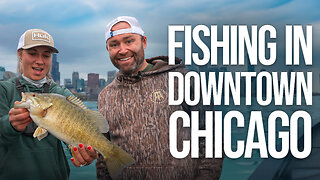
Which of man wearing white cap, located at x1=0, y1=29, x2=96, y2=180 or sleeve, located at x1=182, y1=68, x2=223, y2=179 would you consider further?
sleeve, located at x1=182, y1=68, x2=223, y2=179

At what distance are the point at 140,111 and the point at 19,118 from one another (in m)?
1.18

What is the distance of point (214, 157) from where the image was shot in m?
3.06

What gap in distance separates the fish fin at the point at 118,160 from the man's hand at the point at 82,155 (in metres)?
0.17

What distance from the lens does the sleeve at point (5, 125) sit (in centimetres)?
264

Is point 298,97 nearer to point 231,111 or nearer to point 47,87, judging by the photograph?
point 231,111

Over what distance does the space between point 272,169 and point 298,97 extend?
4.49 feet

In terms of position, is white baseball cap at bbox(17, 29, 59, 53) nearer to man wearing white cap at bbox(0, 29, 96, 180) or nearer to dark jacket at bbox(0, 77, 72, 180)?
man wearing white cap at bbox(0, 29, 96, 180)

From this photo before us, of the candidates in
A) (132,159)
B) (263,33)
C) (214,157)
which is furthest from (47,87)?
(263,33)

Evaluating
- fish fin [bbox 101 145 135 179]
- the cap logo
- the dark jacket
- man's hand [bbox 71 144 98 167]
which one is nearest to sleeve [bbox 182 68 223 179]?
fish fin [bbox 101 145 135 179]

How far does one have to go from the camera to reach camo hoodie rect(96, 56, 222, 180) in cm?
304

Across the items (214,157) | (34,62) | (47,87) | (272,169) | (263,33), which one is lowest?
(272,169)

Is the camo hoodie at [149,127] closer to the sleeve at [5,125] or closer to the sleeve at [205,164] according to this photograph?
the sleeve at [205,164]

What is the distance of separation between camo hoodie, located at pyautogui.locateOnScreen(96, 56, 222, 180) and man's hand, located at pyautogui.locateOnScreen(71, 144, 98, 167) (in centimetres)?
42

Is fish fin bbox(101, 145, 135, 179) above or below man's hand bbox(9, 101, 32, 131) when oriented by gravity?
below
